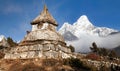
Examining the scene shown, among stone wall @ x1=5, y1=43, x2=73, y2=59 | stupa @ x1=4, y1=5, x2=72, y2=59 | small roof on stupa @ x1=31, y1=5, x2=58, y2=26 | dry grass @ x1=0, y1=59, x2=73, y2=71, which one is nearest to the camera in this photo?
dry grass @ x1=0, y1=59, x2=73, y2=71

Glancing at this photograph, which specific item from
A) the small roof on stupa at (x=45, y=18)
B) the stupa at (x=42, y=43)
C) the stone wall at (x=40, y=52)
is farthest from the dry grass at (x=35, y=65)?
the small roof on stupa at (x=45, y=18)

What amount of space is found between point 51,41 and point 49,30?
15.0 feet

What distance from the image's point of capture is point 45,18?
89.2 m

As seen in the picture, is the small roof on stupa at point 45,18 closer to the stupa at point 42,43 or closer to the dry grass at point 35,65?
the stupa at point 42,43

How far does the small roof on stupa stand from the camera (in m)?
89.0

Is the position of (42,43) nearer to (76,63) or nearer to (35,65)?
(35,65)

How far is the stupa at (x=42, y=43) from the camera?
77.3 meters

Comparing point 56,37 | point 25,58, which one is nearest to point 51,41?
point 56,37

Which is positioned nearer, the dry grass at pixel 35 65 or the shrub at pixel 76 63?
the dry grass at pixel 35 65

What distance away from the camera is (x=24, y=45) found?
267 ft

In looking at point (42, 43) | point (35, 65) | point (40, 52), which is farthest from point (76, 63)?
point (42, 43)

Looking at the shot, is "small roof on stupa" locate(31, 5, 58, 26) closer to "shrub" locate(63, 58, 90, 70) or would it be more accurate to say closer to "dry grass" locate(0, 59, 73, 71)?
"dry grass" locate(0, 59, 73, 71)

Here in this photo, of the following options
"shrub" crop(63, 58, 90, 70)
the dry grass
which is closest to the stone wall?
the dry grass

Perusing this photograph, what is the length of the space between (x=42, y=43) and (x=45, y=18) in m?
11.7
